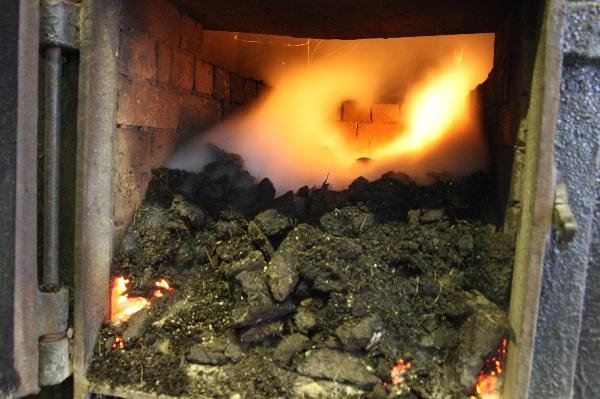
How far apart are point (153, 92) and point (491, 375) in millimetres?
2542

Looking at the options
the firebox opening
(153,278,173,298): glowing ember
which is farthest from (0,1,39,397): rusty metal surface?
(153,278,173,298): glowing ember

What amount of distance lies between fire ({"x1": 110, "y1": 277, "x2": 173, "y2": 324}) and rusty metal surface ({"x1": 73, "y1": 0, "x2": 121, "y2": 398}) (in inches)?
3.6

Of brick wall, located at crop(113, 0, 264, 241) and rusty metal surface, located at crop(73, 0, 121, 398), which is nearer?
rusty metal surface, located at crop(73, 0, 121, 398)

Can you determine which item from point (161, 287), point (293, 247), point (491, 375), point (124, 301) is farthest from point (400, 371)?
point (124, 301)

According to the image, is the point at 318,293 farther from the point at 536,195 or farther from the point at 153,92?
the point at 153,92

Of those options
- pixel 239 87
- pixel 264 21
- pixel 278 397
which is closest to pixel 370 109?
pixel 239 87

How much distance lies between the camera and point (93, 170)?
241cm

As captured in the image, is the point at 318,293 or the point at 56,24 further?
the point at 318,293

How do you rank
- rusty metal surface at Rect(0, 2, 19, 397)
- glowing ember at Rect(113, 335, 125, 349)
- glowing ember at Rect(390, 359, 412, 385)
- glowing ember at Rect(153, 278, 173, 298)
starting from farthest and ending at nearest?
glowing ember at Rect(153, 278, 173, 298) → glowing ember at Rect(113, 335, 125, 349) → glowing ember at Rect(390, 359, 412, 385) → rusty metal surface at Rect(0, 2, 19, 397)

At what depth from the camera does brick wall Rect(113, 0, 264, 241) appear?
2658 millimetres

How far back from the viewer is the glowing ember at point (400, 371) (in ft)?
7.38

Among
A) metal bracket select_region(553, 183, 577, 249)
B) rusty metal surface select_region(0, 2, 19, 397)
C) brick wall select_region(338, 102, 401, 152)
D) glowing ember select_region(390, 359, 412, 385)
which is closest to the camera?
metal bracket select_region(553, 183, 577, 249)

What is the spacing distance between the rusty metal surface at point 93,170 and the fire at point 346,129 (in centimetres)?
75

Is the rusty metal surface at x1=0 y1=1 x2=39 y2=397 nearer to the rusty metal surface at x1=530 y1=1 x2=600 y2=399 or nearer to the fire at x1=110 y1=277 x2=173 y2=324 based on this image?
the fire at x1=110 y1=277 x2=173 y2=324
